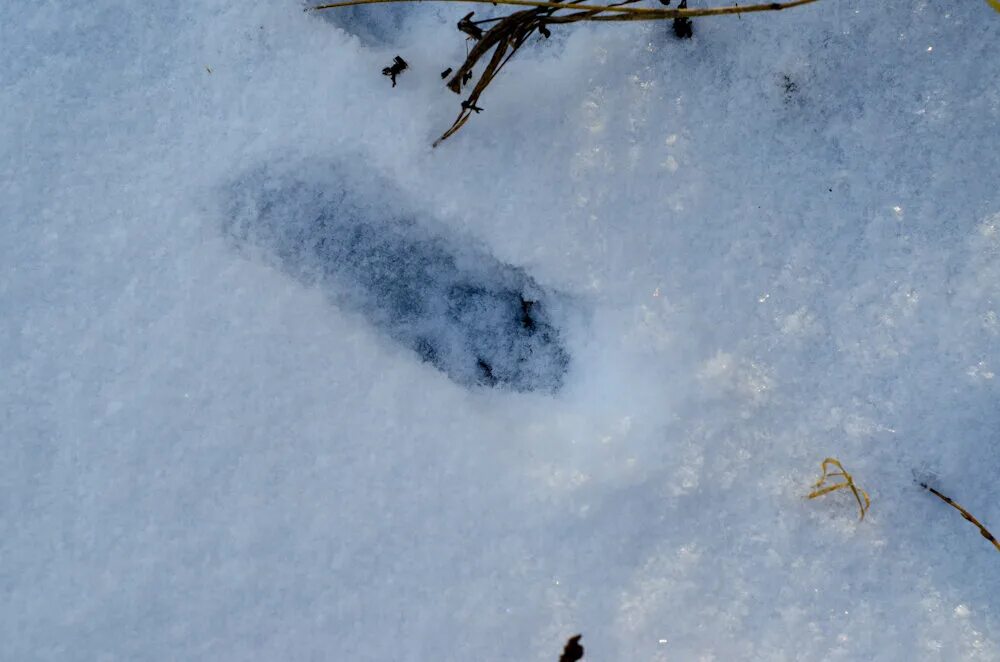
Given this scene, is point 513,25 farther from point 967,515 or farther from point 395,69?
point 967,515

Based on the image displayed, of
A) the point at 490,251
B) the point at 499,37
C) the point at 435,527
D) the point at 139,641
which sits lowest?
the point at 139,641

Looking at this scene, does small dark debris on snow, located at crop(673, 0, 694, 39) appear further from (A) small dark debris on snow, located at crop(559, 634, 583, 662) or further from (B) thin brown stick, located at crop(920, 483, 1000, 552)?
(A) small dark debris on snow, located at crop(559, 634, 583, 662)

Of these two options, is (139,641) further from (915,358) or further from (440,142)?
(915,358)

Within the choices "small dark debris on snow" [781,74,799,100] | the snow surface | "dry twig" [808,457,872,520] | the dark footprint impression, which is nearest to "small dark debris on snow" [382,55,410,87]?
the snow surface

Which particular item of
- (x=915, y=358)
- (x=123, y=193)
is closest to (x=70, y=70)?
(x=123, y=193)

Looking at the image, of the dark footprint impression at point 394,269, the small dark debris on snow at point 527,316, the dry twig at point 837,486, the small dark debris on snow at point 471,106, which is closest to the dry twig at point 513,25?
the small dark debris on snow at point 471,106

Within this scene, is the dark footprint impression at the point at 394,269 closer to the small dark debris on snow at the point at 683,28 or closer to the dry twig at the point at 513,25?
the dry twig at the point at 513,25
